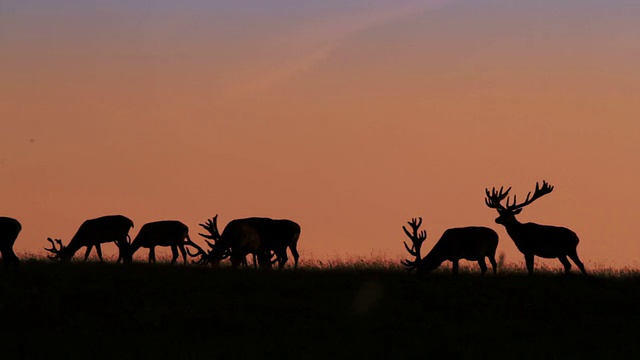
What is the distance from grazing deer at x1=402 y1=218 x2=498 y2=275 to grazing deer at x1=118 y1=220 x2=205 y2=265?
25.2 ft

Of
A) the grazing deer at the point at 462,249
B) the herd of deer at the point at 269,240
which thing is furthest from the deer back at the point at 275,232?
the grazing deer at the point at 462,249

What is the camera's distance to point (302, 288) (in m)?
24.6

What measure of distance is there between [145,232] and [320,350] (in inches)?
648

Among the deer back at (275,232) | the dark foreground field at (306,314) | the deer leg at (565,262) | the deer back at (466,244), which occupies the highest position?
the deer back at (275,232)

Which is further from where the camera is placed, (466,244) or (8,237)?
(466,244)

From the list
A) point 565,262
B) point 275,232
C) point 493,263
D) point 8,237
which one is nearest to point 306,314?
point 493,263

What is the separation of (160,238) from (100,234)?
67.6 inches

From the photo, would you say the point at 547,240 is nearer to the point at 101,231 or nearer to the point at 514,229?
the point at 514,229

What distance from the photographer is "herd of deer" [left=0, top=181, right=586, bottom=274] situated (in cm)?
2898

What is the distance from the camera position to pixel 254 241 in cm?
3219

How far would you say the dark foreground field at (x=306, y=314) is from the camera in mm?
18797

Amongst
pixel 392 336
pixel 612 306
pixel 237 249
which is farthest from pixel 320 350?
pixel 237 249

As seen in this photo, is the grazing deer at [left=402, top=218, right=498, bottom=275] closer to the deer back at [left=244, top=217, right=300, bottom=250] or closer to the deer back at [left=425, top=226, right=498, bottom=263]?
the deer back at [left=425, top=226, right=498, bottom=263]

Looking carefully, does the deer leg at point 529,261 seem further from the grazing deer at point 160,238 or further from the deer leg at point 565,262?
the grazing deer at point 160,238
